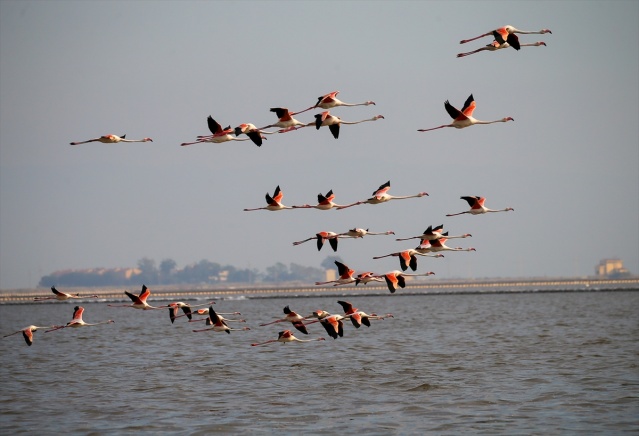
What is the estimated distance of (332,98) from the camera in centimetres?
2783

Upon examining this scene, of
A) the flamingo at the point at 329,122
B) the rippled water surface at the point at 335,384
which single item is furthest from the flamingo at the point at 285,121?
the rippled water surface at the point at 335,384

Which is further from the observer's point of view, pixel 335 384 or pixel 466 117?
pixel 335 384

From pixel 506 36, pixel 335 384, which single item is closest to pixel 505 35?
pixel 506 36

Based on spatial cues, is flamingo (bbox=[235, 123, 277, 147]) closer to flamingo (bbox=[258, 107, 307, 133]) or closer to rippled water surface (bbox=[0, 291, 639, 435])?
flamingo (bbox=[258, 107, 307, 133])

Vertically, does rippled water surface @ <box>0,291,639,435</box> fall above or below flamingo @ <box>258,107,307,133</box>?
below

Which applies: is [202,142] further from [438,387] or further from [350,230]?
[438,387]

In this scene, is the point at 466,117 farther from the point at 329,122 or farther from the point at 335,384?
the point at 335,384

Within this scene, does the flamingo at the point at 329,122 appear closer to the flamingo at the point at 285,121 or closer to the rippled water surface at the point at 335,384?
the flamingo at the point at 285,121

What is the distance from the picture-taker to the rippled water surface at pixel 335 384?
1096 inches

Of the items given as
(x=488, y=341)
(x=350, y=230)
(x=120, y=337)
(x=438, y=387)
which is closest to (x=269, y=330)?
(x=120, y=337)

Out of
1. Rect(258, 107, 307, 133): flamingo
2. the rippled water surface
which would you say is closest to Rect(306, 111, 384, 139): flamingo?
Rect(258, 107, 307, 133): flamingo

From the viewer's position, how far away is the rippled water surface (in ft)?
91.3

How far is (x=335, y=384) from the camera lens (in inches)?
1399

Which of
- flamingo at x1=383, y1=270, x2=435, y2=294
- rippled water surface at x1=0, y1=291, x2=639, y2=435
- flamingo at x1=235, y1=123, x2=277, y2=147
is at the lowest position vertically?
rippled water surface at x1=0, y1=291, x2=639, y2=435
